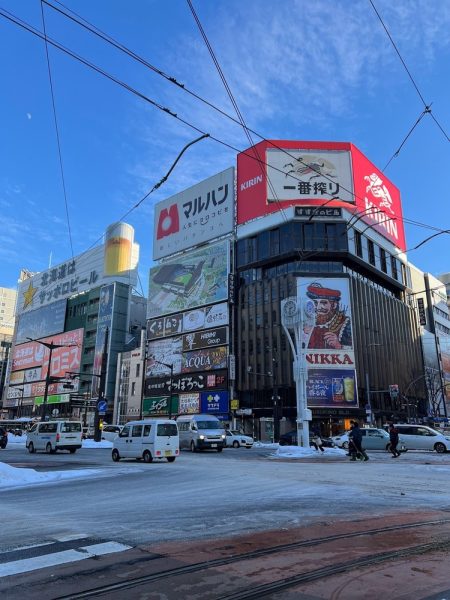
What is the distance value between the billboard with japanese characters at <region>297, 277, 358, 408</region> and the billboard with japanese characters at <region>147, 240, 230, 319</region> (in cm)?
1380

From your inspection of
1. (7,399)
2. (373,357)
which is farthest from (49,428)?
(7,399)

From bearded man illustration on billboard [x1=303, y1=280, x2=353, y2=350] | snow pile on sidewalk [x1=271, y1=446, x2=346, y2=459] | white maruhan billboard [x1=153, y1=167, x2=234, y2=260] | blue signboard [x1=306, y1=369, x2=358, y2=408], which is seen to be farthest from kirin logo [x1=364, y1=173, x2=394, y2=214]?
snow pile on sidewalk [x1=271, y1=446, x2=346, y2=459]

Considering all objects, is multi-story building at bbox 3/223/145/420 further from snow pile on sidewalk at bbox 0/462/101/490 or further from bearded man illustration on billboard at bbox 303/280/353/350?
snow pile on sidewalk at bbox 0/462/101/490

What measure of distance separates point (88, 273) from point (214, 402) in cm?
4704

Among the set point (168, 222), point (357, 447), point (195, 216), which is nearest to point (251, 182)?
point (195, 216)

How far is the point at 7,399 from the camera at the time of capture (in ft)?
368

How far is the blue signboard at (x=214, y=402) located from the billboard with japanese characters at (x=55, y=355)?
3174 cm

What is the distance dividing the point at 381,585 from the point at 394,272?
77.3 metres

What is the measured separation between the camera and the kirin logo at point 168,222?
82.6 m

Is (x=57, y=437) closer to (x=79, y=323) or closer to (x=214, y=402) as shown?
(x=214, y=402)

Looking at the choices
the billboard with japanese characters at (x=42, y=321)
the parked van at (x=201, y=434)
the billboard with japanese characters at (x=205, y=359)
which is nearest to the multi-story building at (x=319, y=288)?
the billboard with japanese characters at (x=205, y=359)

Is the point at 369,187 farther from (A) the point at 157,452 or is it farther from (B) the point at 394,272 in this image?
(A) the point at 157,452

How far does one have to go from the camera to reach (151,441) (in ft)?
72.0

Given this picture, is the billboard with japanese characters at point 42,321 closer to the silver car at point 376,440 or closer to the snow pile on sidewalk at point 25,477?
the silver car at point 376,440
